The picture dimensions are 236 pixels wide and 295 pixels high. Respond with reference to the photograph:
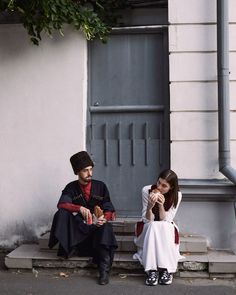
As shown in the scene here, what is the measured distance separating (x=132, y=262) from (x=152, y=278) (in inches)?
16.1

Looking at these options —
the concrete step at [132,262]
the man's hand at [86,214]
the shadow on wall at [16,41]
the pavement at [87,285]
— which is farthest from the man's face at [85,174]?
the shadow on wall at [16,41]

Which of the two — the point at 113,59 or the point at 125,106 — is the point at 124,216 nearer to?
the point at 125,106

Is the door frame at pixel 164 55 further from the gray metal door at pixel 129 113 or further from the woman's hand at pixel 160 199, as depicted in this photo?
the woman's hand at pixel 160 199

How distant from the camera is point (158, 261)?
4914mm

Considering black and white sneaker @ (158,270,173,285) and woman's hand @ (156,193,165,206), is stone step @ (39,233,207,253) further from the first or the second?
woman's hand @ (156,193,165,206)

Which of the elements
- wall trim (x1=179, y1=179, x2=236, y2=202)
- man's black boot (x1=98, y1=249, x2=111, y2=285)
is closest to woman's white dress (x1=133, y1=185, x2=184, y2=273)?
man's black boot (x1=98, y1=249, x2=111, y2=285)

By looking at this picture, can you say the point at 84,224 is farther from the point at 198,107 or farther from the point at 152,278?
the point at 198,107

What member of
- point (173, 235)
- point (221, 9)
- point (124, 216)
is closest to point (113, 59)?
point (221, 9)

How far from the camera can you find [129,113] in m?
6.36

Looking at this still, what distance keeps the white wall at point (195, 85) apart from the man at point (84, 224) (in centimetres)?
111

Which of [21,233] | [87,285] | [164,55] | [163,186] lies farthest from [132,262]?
[164,55]

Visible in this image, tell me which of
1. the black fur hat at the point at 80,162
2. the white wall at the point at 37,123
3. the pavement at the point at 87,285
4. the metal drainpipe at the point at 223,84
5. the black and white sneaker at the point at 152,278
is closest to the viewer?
the pavement at the point at 87,285

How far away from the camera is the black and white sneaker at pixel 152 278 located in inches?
193

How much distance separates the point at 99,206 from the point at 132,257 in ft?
2.26
